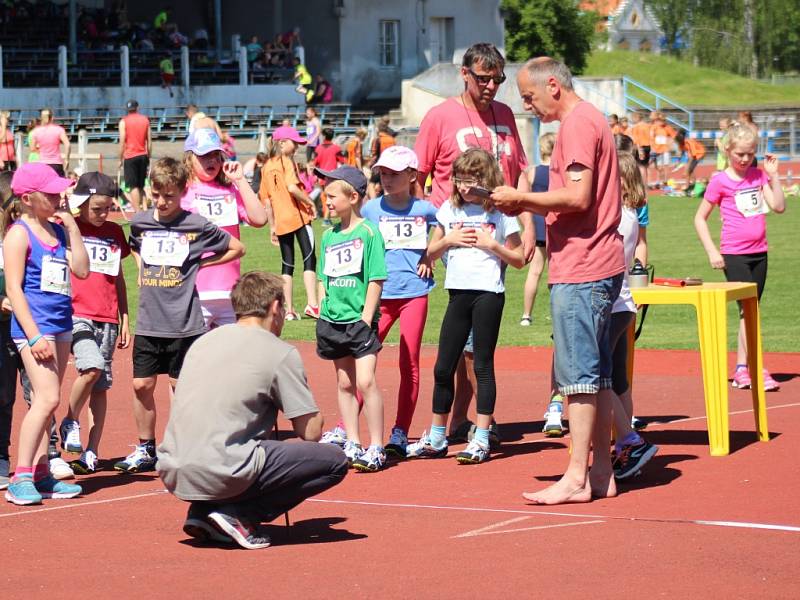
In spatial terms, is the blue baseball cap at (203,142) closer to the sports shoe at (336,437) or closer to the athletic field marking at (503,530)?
the sports shoe at (336,437)

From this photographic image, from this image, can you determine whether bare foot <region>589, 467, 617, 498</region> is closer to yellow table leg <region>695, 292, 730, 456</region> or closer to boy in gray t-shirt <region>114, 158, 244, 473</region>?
yellow table leg <region>695, 292, 730, 456</region>

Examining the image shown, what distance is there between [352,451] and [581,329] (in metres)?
1.84

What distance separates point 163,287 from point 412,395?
1.67 meters

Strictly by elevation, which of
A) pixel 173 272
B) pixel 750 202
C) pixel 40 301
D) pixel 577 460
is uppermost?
pixel 750 202

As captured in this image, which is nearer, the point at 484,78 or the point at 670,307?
the point at 484,78

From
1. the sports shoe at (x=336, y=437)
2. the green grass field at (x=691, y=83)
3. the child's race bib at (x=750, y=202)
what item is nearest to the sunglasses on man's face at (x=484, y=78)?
the sports shoe at (x=336, y=437)

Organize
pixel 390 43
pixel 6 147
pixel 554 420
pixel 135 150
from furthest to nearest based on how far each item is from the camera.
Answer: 1. pixel 390 43
2. pixel 6 147
3. pixel 135 150
4. pixel 554 420

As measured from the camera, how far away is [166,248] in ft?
28.1

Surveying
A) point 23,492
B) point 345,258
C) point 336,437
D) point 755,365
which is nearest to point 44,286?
point 23,492

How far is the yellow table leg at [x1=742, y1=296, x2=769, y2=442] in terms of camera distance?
917 centimetres

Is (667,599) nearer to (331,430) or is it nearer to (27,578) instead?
(27,578)

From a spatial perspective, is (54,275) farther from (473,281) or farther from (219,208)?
(473,281)

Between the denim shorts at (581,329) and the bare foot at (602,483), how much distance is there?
0.53 metres

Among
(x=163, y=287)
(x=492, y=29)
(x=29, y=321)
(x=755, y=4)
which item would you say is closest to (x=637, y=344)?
(x=163, y=287)
